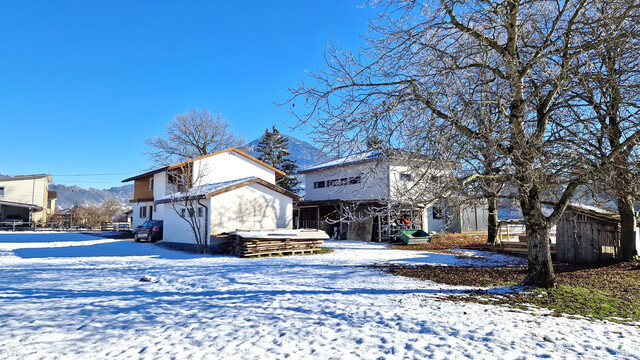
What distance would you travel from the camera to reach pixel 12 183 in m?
48.2

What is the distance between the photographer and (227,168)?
31.8 m

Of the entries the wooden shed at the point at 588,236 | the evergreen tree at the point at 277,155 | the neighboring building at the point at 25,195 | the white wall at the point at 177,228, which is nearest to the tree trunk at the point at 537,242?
the wooden shed at the point at 588,236

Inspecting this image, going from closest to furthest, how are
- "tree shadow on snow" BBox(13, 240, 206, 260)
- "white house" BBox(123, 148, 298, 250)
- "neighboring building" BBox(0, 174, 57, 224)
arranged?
"tree shadow on snow" BBox(13, 240, 206, 260) → "white house" BBox(123, 148, 298, 250) → "neighboring building" BBox(0, 174, 57, 224)

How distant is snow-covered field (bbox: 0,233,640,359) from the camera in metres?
4.86

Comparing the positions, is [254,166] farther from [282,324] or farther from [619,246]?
[282,324]

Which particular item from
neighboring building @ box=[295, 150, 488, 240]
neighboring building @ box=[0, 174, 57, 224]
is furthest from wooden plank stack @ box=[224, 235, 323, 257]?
neighboring building @ box=[0, 174, 57, 224]

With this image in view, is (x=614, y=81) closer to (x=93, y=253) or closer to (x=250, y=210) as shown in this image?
(x=250, y=210)

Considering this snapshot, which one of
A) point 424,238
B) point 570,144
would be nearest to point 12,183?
point 424,238

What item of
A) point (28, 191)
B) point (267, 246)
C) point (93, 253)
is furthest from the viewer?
point (28, 191)

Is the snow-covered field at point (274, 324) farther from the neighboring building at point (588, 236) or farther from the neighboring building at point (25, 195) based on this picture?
the neighboring building at point (25, 195)

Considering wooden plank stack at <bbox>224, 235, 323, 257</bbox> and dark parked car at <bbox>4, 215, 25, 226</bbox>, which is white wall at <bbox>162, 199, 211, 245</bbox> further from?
dark parked car at <bbox>4, 215, 25, 226</bbox>

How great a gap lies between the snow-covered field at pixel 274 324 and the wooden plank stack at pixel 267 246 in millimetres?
6480

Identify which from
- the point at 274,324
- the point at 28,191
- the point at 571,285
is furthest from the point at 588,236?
the point at 28,191

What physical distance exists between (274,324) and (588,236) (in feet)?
47.2
